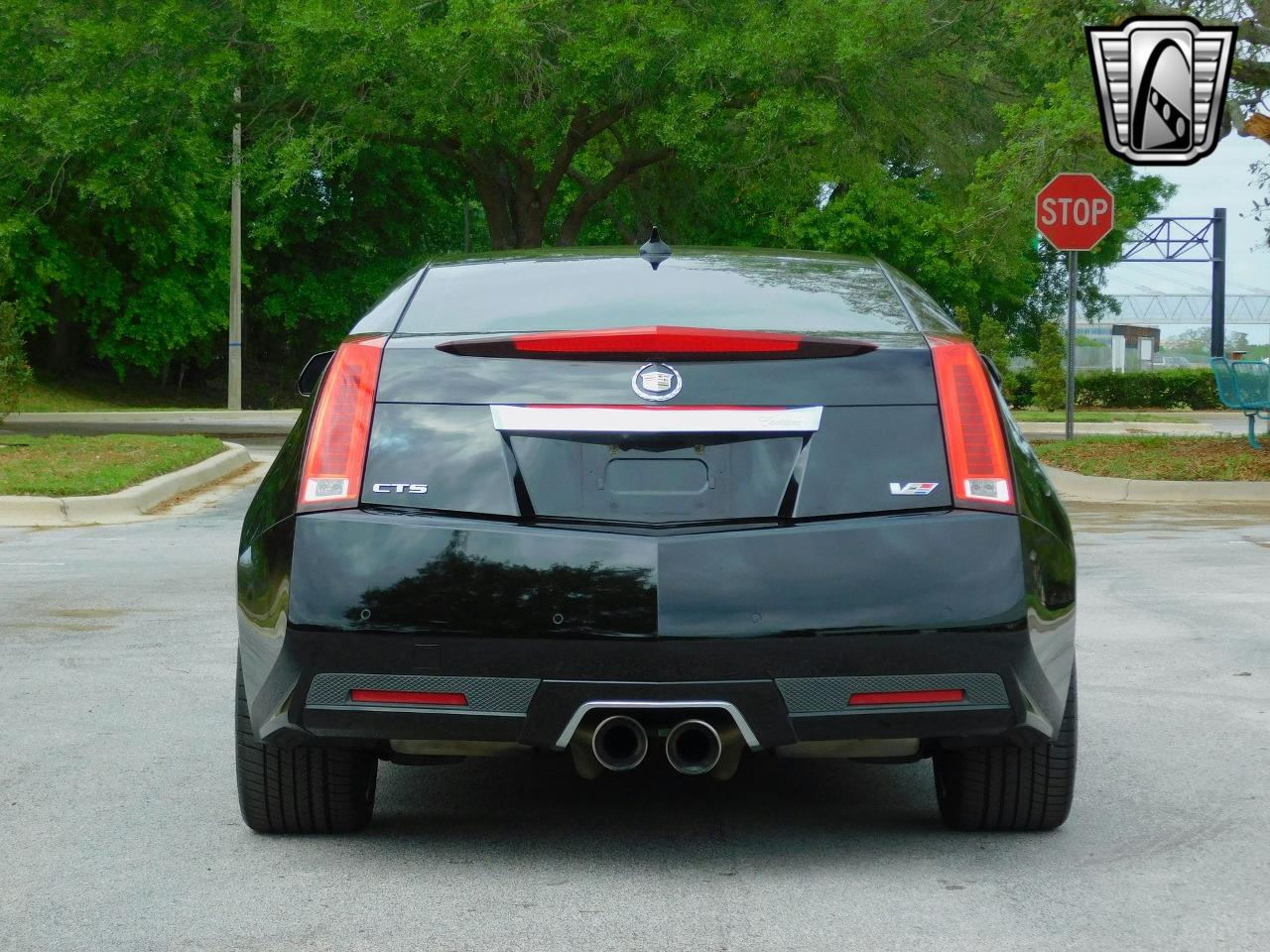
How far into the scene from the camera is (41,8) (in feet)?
86.9

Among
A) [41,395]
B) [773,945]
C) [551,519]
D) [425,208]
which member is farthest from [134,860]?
[425,208]

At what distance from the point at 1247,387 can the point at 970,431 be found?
16.6 meters

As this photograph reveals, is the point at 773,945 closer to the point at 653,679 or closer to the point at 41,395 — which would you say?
the point at 653,679

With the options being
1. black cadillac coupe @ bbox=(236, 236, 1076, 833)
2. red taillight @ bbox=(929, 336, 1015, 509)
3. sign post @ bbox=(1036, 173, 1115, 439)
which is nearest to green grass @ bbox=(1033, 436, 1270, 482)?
sign post @ bbox=(1036, 173, 1115, 439)

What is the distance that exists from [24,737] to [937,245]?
46826 mm

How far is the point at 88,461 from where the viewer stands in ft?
57.3

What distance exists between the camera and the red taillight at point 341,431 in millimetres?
4328

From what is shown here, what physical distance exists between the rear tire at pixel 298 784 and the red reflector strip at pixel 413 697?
396 millimetres

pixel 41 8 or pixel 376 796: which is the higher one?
pixel 41 8

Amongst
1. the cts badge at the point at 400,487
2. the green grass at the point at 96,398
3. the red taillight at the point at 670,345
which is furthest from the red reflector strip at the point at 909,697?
the green grass at the point at 96,398

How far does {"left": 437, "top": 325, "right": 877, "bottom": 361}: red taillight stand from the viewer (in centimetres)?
433

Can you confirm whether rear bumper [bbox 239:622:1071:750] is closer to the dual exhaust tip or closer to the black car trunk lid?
the dual exhaust tip

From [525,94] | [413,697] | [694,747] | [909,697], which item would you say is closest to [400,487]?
[413,697]

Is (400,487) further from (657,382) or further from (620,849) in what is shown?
(620,849)
